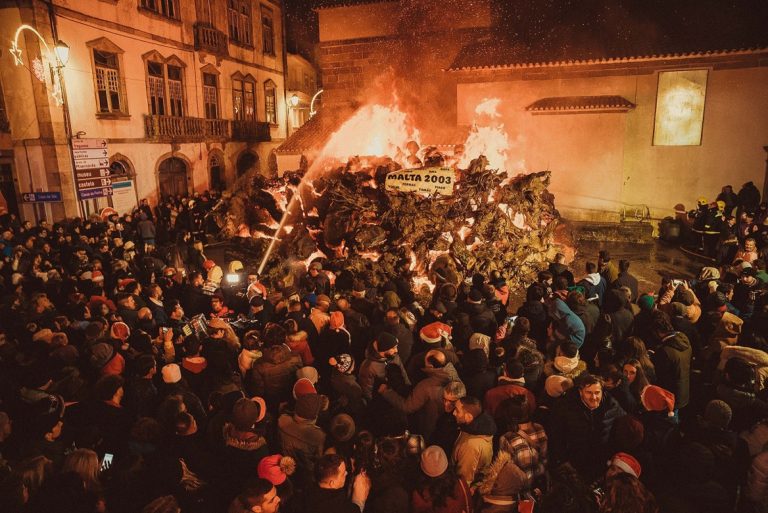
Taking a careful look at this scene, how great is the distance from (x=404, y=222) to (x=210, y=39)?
61.3 ft

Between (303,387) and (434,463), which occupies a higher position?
(434,463)

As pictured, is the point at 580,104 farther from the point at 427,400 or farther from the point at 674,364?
the point at 427,400

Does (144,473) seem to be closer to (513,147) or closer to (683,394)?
(683,394)

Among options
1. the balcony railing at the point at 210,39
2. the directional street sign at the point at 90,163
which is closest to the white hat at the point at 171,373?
the directional street sign at the point at 90,163

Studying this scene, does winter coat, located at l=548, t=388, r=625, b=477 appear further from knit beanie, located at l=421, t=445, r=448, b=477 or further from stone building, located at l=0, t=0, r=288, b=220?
stone building, located at l=0, t=0, r=288, b=220

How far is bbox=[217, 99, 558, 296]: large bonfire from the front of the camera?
12273 mm

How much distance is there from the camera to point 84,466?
3.78m

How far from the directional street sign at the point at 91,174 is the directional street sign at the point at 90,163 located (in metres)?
0.10

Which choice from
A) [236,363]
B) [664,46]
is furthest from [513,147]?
[236,363]

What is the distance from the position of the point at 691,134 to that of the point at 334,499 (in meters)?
18.4

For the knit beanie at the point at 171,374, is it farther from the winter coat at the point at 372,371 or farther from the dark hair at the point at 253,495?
the dark hair at the point at 253,495

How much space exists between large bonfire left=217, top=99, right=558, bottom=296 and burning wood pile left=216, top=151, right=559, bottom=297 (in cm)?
3

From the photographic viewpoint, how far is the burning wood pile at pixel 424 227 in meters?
12.2

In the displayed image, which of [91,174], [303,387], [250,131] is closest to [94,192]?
[91,174]
